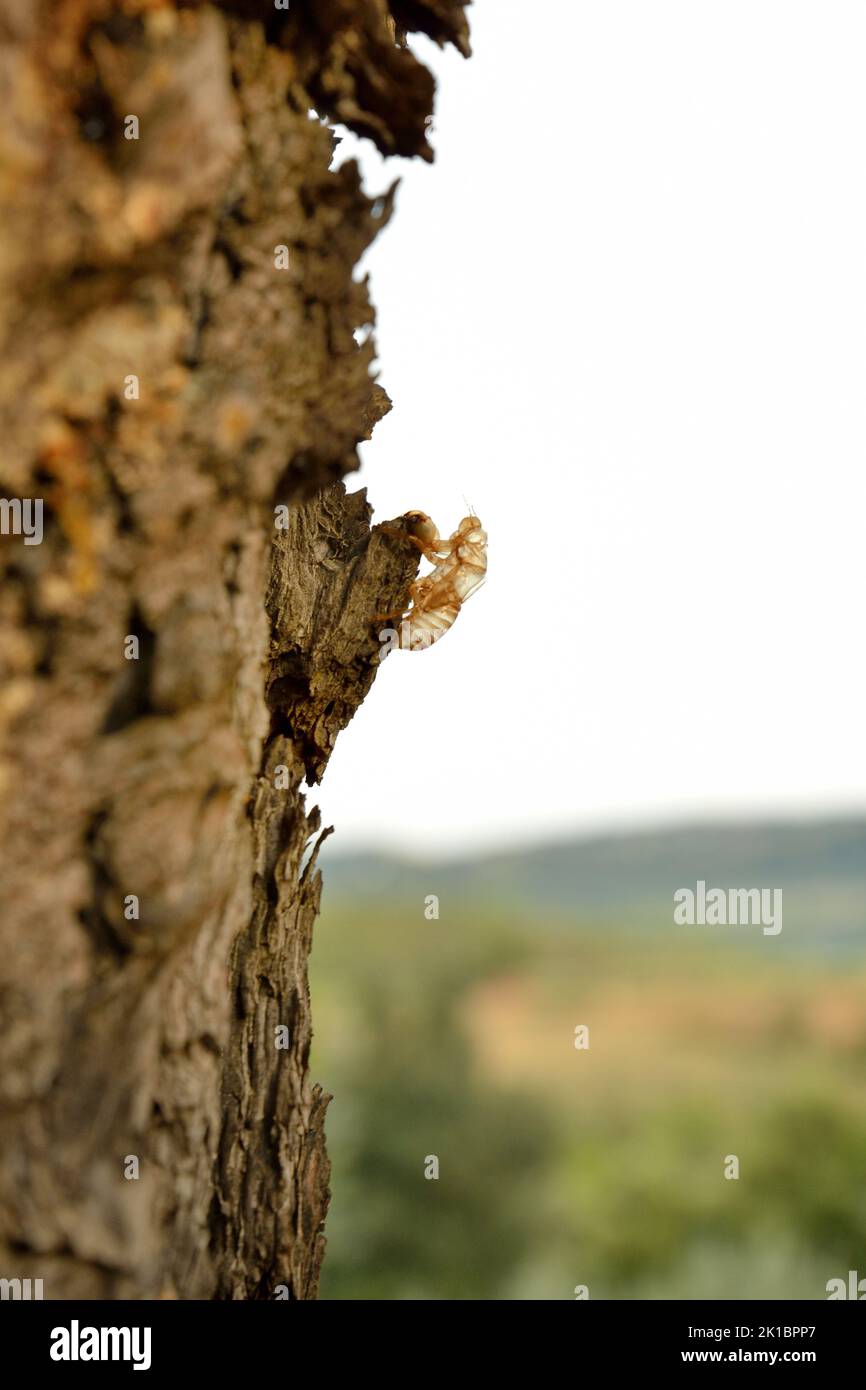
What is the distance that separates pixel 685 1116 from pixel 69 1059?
8.43 m

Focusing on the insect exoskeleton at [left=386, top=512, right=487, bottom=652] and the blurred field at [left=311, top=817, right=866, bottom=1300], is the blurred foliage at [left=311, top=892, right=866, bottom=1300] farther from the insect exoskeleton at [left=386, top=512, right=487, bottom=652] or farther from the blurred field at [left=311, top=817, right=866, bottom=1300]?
the insect exoskeleton at [left=386, top=512, right=487, bottom=652]

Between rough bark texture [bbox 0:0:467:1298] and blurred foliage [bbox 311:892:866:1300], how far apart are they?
20.8 ft

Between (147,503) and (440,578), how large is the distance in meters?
1.05

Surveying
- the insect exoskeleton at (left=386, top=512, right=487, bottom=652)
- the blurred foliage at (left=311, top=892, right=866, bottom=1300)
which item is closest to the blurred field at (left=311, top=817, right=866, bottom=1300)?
the blurred foliage at (left=311, top=892, right=866, bottom=1300)

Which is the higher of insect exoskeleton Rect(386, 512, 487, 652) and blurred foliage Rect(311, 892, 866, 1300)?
insect exoskeleton Rect(386, 512, 487, 652)

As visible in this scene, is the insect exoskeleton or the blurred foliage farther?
the blurred foliage

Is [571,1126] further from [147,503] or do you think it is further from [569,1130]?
[147,503]

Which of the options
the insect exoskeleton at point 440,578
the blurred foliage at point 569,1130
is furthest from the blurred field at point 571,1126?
the insect exoskeleton at point 440,578

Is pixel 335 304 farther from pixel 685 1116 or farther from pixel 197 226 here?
pixel 685 1116

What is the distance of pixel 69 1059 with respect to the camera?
3.59 feet

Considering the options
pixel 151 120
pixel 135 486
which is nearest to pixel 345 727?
pixel 135 486

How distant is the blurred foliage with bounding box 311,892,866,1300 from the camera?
7.39 m

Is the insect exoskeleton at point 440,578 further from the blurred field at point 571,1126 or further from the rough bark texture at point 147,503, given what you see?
the blurred field at point 571,1126

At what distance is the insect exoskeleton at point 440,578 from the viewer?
1.93 m
